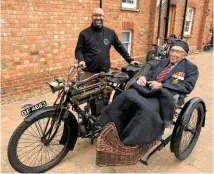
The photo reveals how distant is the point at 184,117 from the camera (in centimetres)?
241

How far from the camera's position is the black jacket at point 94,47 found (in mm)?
3246

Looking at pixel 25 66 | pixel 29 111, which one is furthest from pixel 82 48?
pixel 25 66

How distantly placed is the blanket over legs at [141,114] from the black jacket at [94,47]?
122 cm

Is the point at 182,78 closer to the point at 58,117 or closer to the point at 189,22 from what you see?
the point at 58,117

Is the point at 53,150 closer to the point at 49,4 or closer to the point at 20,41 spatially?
the point at 20,41

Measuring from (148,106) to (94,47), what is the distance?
151cm

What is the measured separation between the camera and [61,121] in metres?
2.42

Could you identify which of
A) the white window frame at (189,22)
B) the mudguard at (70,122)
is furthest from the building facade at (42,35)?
the white window frame at (189,22)

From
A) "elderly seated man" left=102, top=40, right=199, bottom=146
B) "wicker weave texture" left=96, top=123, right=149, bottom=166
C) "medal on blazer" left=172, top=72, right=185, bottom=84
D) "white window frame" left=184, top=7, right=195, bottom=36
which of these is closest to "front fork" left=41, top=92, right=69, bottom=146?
"elderly seated man" left=102, top=40, right=199, bottom=146

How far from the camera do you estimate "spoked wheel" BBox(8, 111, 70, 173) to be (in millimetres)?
2201

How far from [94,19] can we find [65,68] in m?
2.22

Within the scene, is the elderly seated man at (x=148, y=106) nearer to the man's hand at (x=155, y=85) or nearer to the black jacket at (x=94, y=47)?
the man's hand at (x=155, y=85)

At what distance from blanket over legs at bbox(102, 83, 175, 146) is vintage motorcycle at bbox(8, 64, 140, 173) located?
0.41m

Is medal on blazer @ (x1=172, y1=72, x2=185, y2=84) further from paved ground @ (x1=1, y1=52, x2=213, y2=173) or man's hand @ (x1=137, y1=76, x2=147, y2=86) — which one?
paved ground @ (x1=1, y1=52, x2=213, y2=173)
